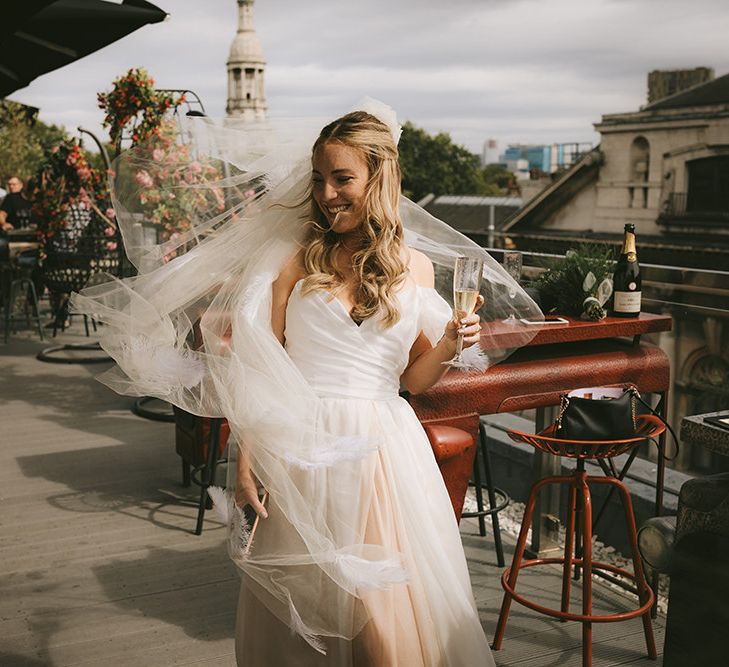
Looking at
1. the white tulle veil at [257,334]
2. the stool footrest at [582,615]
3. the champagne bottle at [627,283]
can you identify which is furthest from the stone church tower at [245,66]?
the stool footrest at [582,615]

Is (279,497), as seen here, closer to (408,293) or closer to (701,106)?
(408,293)

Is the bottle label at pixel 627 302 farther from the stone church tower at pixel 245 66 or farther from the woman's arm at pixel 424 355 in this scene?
the stone church tower at pixel 245 66

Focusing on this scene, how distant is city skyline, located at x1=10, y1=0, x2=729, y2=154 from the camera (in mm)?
59500

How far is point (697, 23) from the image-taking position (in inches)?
2378

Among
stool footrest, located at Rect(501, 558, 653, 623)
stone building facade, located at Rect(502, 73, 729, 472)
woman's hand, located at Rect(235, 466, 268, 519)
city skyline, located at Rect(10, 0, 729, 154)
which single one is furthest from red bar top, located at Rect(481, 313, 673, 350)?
city skyline, located at Rect(10, 0, 729, 154)

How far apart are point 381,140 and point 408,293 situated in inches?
15.4

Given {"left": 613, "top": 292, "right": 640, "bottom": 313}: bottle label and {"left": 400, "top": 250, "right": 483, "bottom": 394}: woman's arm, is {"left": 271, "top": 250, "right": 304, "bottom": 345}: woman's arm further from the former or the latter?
{"left": 613, "top": 292, "right": 640, "bottom": 313}: bottle label

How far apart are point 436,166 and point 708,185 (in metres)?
31.5

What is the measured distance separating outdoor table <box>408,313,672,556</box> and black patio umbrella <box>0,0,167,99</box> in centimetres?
276

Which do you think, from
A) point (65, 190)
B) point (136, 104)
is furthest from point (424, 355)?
point (65, 190)

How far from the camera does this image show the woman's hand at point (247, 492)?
6.99 feet

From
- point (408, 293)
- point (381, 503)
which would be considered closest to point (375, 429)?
point (381, 503)

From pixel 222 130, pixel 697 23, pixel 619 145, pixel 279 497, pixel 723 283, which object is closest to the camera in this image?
pixel 279 497

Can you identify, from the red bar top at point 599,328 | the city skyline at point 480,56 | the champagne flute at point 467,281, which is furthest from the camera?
the city skyline at point 480,56
